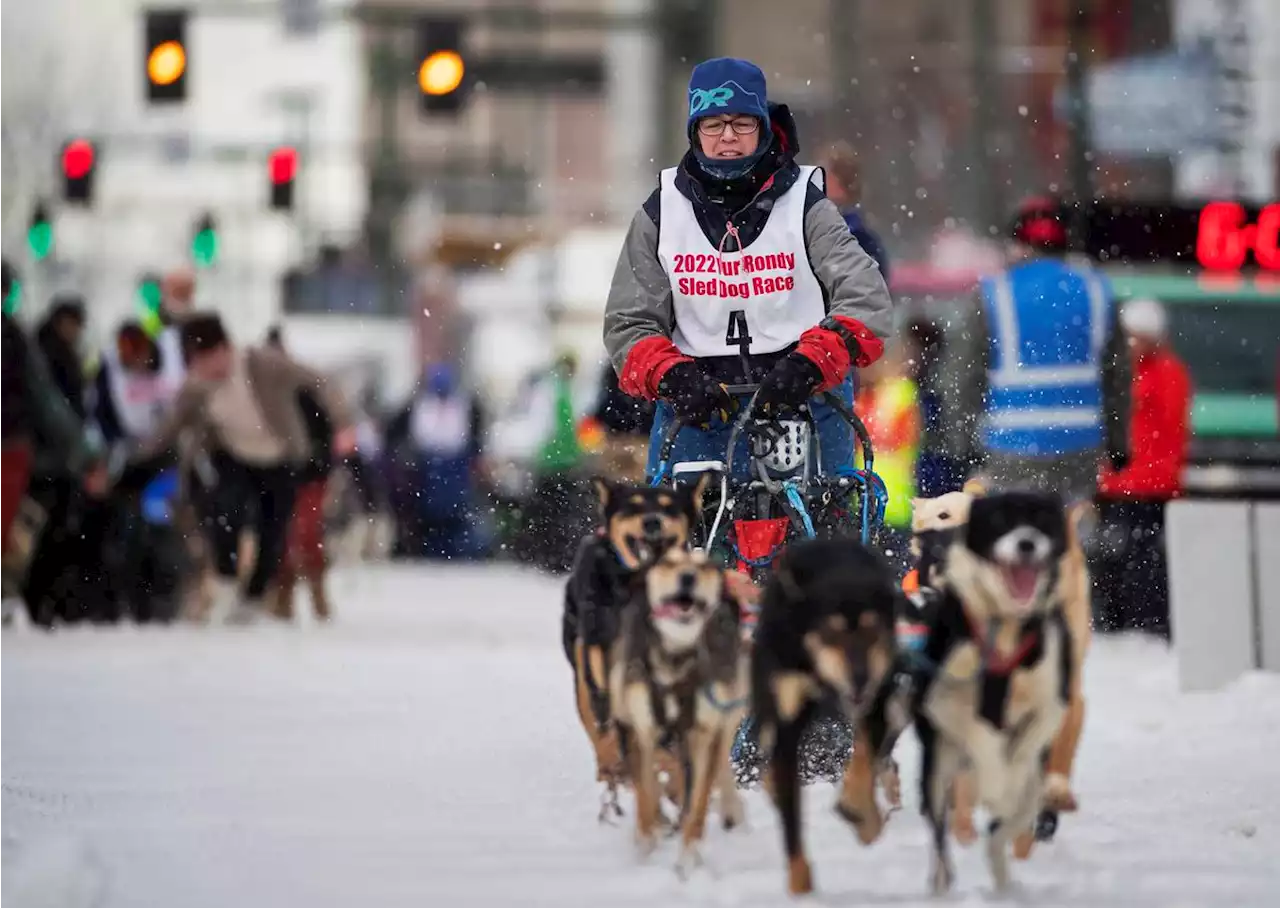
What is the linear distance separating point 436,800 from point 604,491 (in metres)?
1.45

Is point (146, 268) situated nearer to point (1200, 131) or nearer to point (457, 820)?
point (1200, 131)

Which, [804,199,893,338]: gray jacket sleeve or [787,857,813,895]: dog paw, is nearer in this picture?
[787,857,813,895]: dog paw

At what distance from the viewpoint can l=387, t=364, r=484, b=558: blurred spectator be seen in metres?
25.0

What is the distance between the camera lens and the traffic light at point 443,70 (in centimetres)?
2097

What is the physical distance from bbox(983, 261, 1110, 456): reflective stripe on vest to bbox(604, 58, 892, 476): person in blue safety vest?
9.51 ft

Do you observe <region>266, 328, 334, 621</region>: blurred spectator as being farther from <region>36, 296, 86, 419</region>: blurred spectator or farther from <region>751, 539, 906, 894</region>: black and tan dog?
<region>751, 539, 906, 894</region>: black and tan dog

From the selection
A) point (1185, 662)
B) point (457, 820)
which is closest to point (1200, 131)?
point (1185, 662)

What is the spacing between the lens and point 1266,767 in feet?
26.7

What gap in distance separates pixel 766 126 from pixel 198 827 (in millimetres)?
2285

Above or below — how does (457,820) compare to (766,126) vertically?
below

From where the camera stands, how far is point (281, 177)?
106ft

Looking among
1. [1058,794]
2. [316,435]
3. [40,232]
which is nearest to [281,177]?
[40,232]

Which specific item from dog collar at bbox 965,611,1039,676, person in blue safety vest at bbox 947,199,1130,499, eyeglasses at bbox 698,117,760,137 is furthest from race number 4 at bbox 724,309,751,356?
person in blue safety vest at bbox 947,199,1130,499

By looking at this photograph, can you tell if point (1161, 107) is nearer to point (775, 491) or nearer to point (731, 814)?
point (775, 491)
